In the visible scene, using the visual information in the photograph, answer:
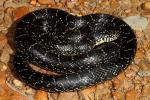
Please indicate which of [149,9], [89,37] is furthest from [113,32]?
[149,9]

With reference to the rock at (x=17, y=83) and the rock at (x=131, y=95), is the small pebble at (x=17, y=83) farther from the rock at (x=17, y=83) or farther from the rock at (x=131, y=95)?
the rock at (x=131, y=95)

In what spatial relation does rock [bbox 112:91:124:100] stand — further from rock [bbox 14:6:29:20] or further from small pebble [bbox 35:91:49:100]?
rock [bbox 14:6:29:20]

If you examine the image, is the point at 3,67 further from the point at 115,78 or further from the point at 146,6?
the point at 146,6

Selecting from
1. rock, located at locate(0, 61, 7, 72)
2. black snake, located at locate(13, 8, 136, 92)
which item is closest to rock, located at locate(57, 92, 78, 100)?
black snake, located at locate(13, 8, 136, 92)

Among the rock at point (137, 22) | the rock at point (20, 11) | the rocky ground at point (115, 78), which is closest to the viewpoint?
the rocky ground at point (115, 78)

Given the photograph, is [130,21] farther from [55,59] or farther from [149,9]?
[55,59]

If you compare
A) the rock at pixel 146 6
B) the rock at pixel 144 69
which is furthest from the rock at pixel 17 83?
the rock at pixel 146 6

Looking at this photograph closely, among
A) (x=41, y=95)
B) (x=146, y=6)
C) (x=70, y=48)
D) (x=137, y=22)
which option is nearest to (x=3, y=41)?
(x=70, y=48)
